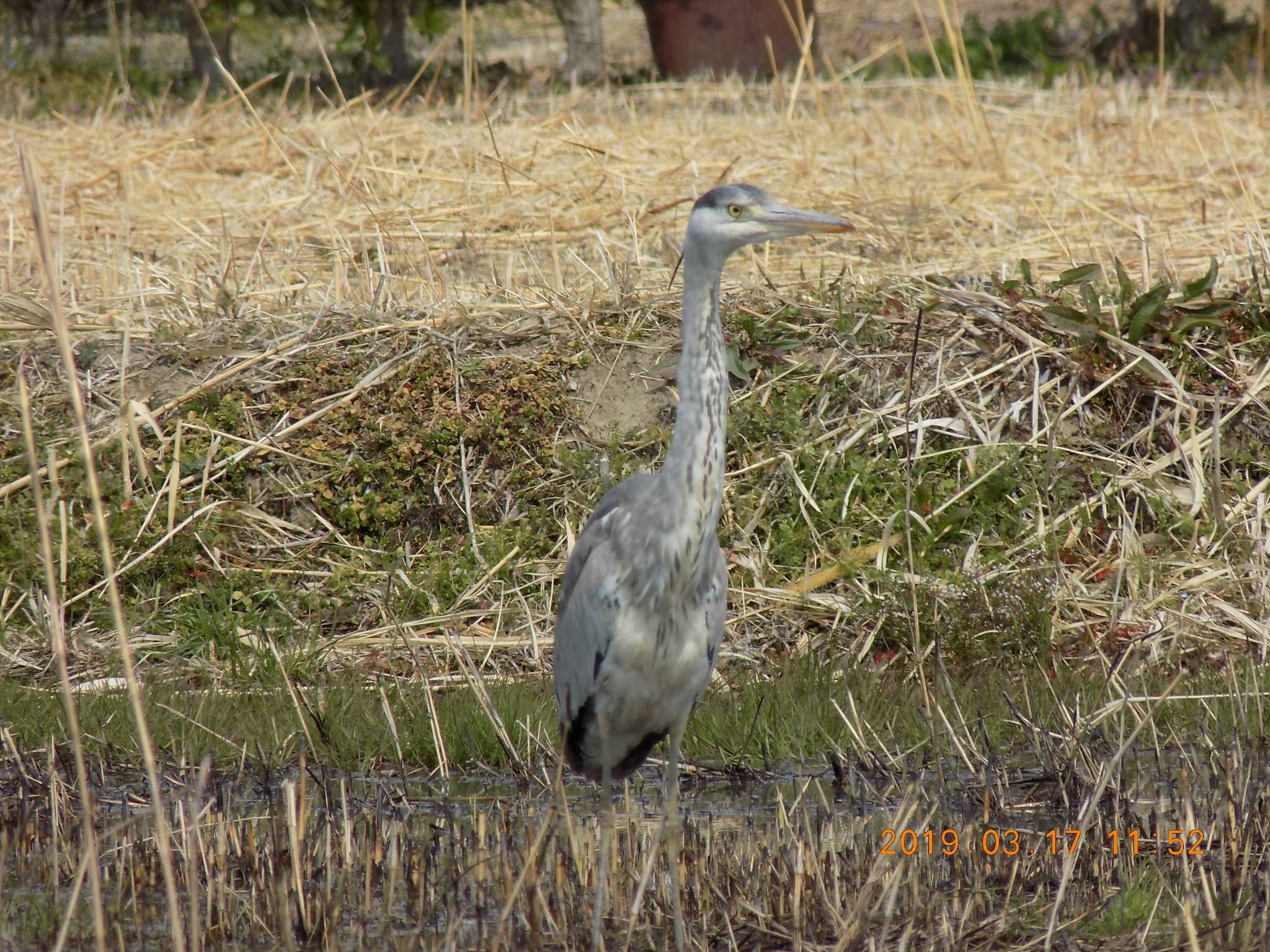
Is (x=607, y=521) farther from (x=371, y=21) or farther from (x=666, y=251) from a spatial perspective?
(x=371, y=21)

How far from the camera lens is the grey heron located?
373 centimetres

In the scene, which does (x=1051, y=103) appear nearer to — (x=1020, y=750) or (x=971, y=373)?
(x=971, y=373)

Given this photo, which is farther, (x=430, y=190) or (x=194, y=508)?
(x=430, y=190)

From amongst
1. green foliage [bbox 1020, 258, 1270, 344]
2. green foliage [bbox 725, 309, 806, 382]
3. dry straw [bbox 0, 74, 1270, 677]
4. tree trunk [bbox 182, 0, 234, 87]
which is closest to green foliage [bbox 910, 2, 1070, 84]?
dry straw [bbox 0, 74, 1270, 677]

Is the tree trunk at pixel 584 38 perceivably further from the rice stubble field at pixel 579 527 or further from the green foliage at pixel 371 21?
the rice stubble field at pixel 579 527

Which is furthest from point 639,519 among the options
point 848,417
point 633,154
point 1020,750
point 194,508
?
point 633,154

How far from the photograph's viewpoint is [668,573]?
3.89 metres

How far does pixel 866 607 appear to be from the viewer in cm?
580

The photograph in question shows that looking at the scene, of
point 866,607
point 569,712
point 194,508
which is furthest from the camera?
point 194,508

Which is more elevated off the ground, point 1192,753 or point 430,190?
point 430,190

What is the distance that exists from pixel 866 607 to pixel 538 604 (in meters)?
1.43
